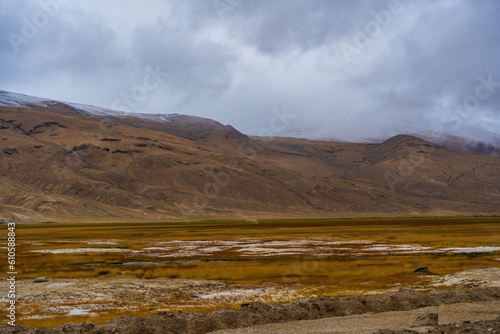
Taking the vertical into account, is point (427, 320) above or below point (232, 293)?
above

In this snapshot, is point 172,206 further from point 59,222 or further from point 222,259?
point 222,259

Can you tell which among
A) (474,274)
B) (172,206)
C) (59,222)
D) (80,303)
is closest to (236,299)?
(80,303)

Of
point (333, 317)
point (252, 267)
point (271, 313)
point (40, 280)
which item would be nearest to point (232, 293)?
point (271, 313)

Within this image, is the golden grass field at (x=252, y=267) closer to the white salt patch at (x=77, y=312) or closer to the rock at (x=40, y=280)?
the white salt patch at (x=77, y=312)

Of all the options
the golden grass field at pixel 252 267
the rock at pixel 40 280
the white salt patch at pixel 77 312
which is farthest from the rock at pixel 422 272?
the rock at pixel 40 280

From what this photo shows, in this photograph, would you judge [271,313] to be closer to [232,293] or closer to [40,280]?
[232,293]

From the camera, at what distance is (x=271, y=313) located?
19.0 meters

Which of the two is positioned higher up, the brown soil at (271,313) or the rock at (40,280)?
the brown soil at (271,313)

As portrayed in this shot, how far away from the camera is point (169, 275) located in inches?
1443

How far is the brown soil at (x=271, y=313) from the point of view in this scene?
17.2m

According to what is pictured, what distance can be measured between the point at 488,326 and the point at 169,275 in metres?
25.6

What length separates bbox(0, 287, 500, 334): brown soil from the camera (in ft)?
56.3

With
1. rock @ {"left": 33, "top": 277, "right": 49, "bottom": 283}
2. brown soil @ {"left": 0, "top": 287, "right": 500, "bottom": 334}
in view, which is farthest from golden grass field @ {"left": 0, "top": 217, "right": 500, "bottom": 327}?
brown soil @ {"left": 0, "top": 287, "right": 500, "bottom": 334}

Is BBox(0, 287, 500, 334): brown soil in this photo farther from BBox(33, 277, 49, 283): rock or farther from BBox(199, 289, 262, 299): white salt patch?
BBox(33, 277, 49, 283): rock
